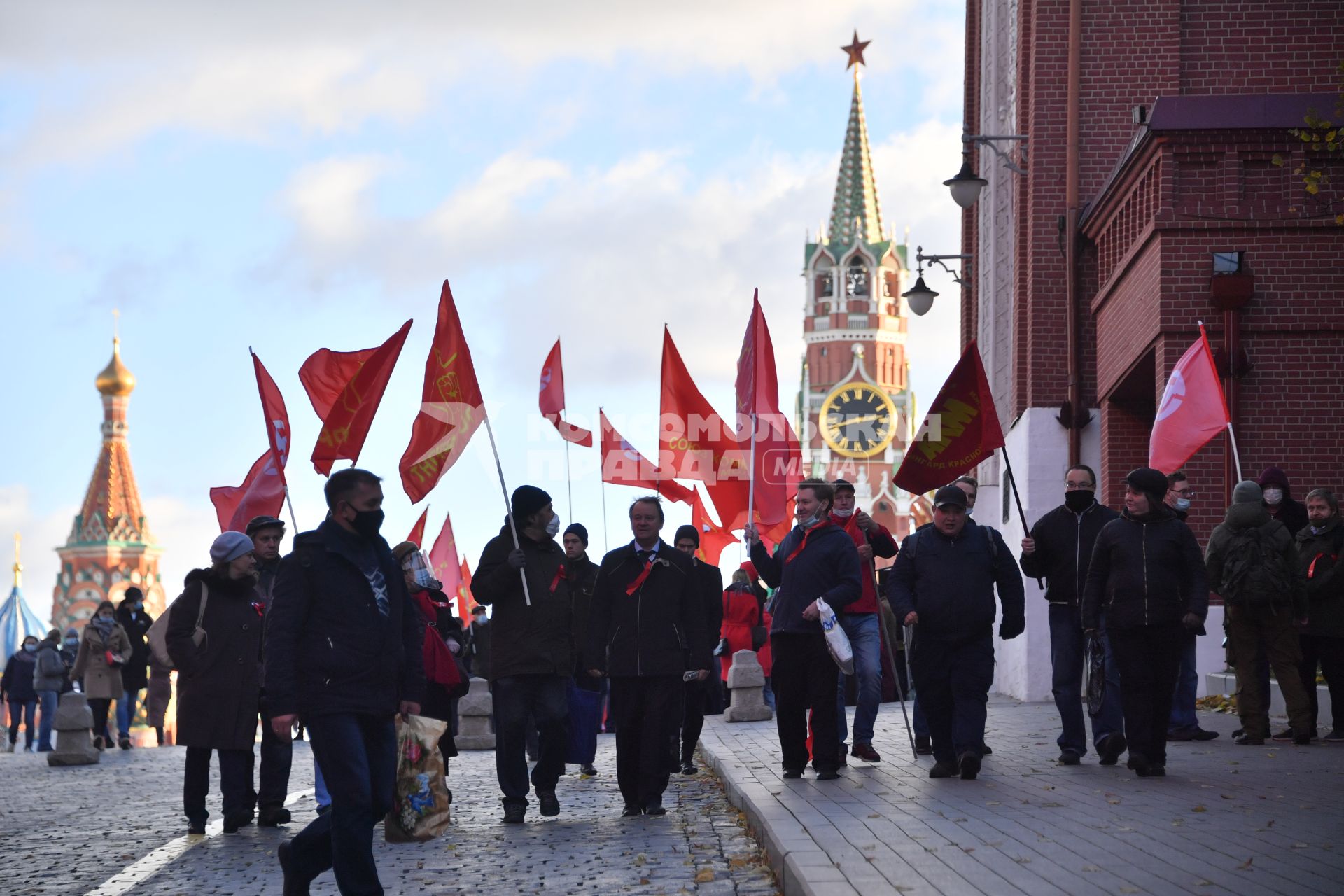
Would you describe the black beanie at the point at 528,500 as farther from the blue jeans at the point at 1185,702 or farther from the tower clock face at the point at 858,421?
the tower clock face at the point at 858,421

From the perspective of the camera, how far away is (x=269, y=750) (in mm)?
11836

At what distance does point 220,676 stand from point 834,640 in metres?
3.69

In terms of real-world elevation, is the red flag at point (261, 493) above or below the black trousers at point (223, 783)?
above

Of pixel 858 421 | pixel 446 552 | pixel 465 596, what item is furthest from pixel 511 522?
pixel 858 421

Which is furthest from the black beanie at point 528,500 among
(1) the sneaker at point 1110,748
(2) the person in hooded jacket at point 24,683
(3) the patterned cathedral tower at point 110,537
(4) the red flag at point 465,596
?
(3) the patterned cathedral tower at point 110,537

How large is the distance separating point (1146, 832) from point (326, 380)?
35.0 ft

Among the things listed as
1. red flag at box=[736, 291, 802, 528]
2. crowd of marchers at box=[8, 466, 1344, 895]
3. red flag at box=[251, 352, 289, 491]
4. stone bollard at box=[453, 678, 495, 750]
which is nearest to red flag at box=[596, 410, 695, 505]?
stone bollard at box=[453, 678, 495, 750]

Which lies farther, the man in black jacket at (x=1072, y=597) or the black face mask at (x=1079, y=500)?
the black face mask at (x=1079, y=500)

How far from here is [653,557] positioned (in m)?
11.4

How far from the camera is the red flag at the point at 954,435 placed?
42.9ft

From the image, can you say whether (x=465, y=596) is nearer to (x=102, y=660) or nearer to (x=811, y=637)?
(x=102, y=660)

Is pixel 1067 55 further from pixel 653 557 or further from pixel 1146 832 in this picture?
pixel 1146 832

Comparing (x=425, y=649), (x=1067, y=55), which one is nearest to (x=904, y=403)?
(x=1067, y=55)

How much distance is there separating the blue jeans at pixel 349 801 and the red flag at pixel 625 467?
1462cm
